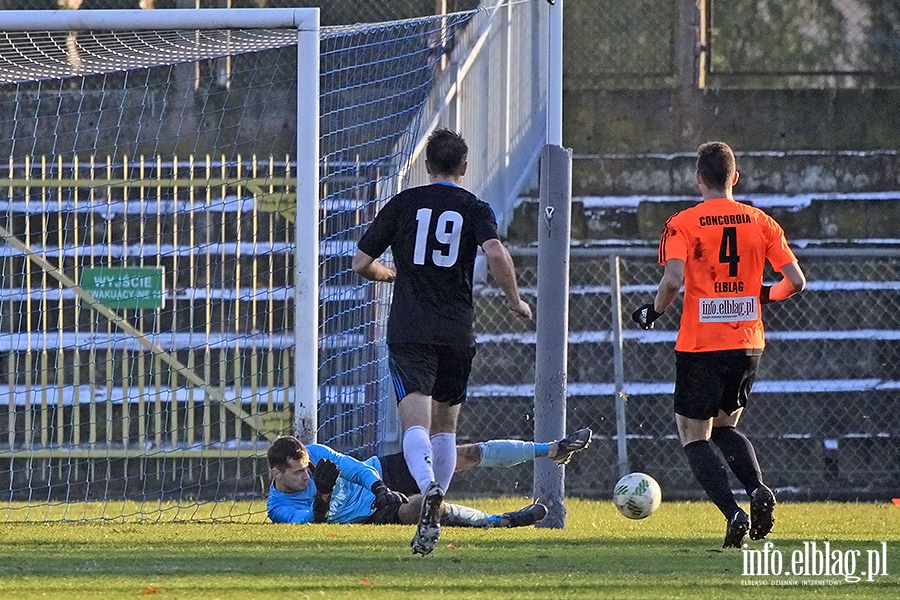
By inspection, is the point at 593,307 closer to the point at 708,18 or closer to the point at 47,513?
the point at 708,18

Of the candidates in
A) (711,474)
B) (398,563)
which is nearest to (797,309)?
(711,474)

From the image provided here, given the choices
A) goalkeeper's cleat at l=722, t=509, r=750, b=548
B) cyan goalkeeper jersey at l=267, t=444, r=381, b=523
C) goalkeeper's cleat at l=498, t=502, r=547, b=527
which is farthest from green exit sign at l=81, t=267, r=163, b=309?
goalkeeper's cleat at l=722, t=509, r=750, b=548

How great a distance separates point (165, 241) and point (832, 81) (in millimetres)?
5650

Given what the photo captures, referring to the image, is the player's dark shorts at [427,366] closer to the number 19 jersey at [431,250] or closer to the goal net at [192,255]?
the number 19 jersey at [431,250]

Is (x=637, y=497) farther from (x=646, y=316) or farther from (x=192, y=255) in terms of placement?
(x=192, y=255)

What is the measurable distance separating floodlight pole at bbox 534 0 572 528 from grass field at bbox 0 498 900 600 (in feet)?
0.89

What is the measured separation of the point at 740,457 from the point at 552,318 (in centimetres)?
141

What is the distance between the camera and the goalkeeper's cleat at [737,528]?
20.6 feet

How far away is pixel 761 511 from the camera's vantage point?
245 inches

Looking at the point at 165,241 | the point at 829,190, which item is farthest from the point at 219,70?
the point at 829,190

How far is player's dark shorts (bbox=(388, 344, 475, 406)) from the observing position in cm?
625

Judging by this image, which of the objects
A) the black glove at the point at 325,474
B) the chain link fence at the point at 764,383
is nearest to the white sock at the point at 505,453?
the black glove at the point at 325,474

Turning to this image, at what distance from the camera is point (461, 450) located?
24.2 feet

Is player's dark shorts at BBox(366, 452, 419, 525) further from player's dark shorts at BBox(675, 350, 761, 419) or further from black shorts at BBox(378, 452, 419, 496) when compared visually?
player's dark shorts at BBox(675, 350, 761, 419)
